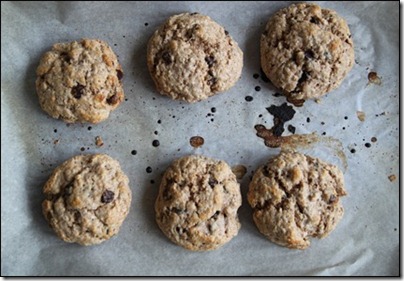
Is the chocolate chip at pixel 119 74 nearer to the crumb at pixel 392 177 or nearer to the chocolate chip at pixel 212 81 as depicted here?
the chocolate chip at pixel 212 81

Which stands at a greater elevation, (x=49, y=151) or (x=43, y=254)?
(x=49, y=151)

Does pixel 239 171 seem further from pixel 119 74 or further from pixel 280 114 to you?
pixel 119 74

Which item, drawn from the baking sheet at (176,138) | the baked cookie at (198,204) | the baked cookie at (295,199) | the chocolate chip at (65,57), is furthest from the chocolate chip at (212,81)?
the chocolate chip at (65,57)

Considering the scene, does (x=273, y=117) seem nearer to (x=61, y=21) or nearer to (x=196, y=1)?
(x=196, y=1)

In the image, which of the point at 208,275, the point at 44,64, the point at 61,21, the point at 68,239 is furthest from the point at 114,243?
the point at 61,21

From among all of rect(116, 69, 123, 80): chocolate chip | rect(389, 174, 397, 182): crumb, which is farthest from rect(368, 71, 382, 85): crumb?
rect(116, 69, 123, 80): chocolate chip

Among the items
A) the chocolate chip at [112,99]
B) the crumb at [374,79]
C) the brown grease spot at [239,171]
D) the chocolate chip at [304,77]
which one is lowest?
the brown grease spot at [239,171]

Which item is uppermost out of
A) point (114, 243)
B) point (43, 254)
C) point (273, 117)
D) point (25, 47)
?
point (273, 117)
